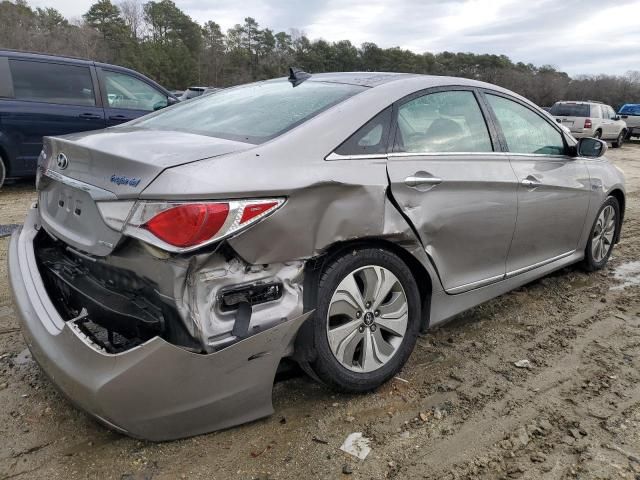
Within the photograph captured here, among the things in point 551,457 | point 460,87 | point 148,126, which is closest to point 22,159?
point 148,126

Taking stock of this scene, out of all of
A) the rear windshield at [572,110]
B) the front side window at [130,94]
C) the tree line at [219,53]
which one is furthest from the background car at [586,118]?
the tree line at [219,53]

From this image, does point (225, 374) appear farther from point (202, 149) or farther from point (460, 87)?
point (460, 87)

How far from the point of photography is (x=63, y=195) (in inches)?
95.7

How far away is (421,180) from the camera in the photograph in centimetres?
267

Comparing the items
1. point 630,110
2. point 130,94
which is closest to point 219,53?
point 630,110

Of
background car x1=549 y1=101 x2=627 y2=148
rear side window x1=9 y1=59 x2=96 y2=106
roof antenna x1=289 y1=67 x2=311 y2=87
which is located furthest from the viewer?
background car x1=549 y1=101 x2=627 y2=148

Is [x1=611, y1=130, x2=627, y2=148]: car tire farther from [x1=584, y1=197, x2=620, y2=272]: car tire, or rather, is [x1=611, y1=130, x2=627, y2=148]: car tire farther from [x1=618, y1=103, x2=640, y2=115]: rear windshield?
[x1=584, y1=197, x2=620, y2=272]: car tire

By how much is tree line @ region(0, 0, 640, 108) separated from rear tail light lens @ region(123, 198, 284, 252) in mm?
46851

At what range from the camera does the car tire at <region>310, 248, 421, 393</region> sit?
Result: 236 cm

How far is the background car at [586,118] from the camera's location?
62.3 ft

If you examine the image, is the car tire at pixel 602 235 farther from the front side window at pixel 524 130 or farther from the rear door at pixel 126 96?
the rear door at pixel 126 96

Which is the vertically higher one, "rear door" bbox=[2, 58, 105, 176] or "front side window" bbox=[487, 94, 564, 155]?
"front side window" bbox=[487, 94, 564, 155]

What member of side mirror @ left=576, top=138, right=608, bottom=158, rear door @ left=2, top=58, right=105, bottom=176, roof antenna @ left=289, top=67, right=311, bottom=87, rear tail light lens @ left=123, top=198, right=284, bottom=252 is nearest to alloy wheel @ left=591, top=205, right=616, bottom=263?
side mirror @ left=576, top=138, right=608, bottom=158

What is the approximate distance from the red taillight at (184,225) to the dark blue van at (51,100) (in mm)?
5862
